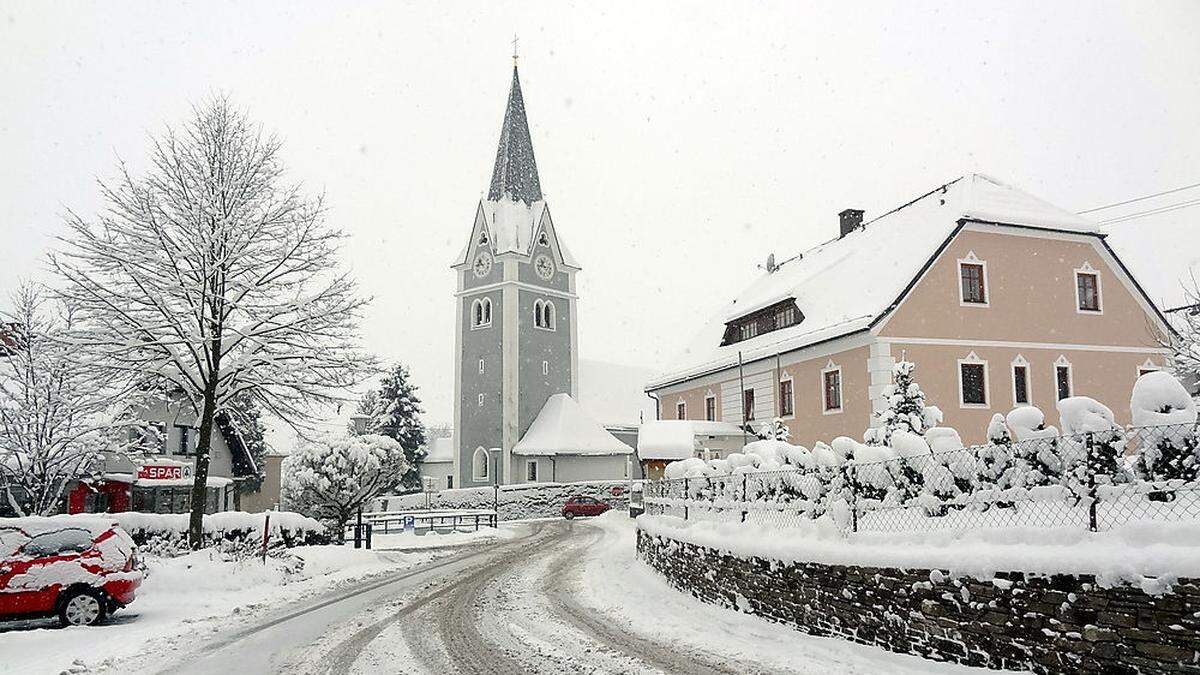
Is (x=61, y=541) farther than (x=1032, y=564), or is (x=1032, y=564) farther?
(x=61, y=541)

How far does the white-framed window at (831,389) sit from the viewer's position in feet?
93.6

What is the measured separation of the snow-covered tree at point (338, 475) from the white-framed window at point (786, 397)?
1472 centimetres

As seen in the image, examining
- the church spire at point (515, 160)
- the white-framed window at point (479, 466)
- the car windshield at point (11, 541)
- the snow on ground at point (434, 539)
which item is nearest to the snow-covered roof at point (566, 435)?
the white-framed window at point (479, 466)

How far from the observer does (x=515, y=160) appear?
6281 cm

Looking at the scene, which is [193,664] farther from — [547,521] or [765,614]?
[547,521]

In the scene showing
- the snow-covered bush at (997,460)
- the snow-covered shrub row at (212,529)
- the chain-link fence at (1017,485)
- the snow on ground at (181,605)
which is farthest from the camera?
the snow-covered shrub row at (212,529)

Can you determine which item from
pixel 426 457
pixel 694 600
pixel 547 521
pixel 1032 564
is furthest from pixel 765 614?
pixel 426 457

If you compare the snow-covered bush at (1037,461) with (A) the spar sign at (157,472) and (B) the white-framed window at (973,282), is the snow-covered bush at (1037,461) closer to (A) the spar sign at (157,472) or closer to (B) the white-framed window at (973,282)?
(A) the spar sign at (157,472)

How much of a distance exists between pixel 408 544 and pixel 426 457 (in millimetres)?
39154

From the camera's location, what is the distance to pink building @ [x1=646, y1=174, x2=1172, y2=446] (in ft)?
88.6

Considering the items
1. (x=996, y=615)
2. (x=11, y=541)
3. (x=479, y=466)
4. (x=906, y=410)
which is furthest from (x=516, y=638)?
(x=479, y=466)

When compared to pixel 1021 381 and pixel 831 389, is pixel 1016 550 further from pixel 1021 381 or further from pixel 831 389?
pixel 1021 381

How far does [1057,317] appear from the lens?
2833 centimetres

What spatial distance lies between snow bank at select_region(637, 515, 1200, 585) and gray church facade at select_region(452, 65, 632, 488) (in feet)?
144
